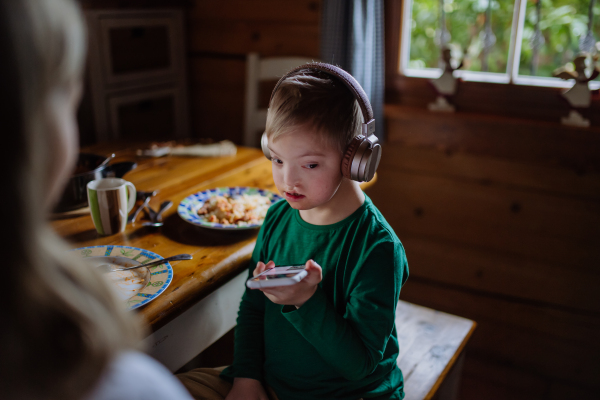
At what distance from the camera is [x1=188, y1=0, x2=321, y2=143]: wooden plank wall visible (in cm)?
238

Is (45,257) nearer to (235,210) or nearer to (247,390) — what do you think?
(247,390)

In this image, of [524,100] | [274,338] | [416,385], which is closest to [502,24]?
[524,100]

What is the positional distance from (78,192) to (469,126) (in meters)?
1.50

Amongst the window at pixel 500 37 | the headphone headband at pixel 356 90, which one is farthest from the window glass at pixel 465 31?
the headphone headband at pixel 356 90

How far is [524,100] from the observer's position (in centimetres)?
200

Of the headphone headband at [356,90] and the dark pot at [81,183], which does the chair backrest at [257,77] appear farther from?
the headphone headband at [356,90]

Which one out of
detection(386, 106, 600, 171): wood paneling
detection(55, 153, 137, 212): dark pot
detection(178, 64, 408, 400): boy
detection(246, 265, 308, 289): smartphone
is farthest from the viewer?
detection(386, 106, 600, 171): wood paneling

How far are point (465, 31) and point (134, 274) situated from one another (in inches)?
68.0

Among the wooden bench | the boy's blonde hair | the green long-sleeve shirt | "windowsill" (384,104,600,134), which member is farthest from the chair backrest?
the boy's blonde hair

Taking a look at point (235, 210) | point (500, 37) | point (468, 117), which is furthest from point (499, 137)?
point (235, 210)

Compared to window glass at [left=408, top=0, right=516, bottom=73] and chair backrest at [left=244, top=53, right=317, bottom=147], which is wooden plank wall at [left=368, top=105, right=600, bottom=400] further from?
chair backrest at [left=244, top=53, right=317, bottom=147]

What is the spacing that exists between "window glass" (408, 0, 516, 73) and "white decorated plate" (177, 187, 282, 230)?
1.13m

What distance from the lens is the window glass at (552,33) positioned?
1.89 meters

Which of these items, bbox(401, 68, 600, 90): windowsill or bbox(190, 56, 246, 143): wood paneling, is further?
bbox(190, 56, 246, 143): wood paneling
